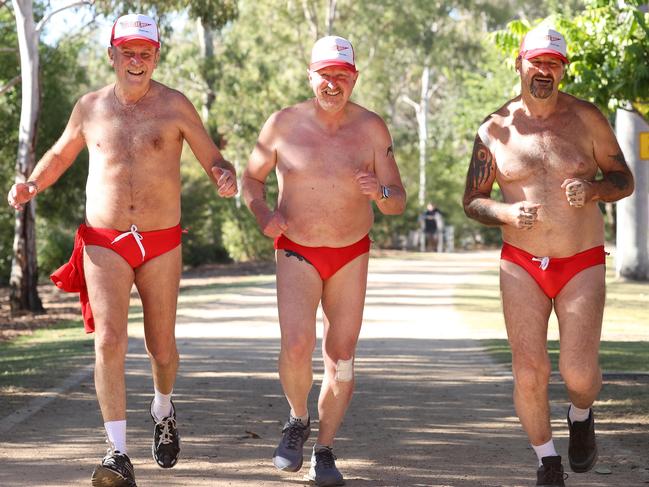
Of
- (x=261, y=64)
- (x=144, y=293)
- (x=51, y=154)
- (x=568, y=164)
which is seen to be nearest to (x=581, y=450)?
(x=568, y=164)

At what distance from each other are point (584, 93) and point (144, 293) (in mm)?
7963

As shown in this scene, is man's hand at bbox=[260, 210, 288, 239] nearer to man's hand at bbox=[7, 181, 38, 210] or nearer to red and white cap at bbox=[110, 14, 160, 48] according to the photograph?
red and white cap at bbox=[110, 14, 160, 48]

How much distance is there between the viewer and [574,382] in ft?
23.8

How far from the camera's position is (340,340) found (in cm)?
770

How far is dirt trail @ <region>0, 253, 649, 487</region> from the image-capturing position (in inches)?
308

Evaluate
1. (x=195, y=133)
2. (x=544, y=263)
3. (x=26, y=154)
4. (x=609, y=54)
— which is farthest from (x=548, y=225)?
(x=26, y=154)

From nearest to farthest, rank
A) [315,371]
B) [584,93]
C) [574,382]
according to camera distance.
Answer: [574,382] → [315,371] → [584,93]

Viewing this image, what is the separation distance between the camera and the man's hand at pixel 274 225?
7461 mm

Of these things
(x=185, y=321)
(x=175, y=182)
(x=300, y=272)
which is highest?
(x=175, y=182)

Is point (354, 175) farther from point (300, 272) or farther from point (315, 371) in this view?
point (315, 371)

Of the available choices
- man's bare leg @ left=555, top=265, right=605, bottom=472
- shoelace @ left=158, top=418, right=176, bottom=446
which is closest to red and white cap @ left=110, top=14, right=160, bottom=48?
shoelace @ left=158, top=418, right=176, bottom=446

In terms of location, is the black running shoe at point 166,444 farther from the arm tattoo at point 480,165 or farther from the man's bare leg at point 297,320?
the arm tattoo at point 480,165

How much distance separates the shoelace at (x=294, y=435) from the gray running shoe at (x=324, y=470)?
11cm

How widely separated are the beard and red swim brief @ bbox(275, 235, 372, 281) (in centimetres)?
128
